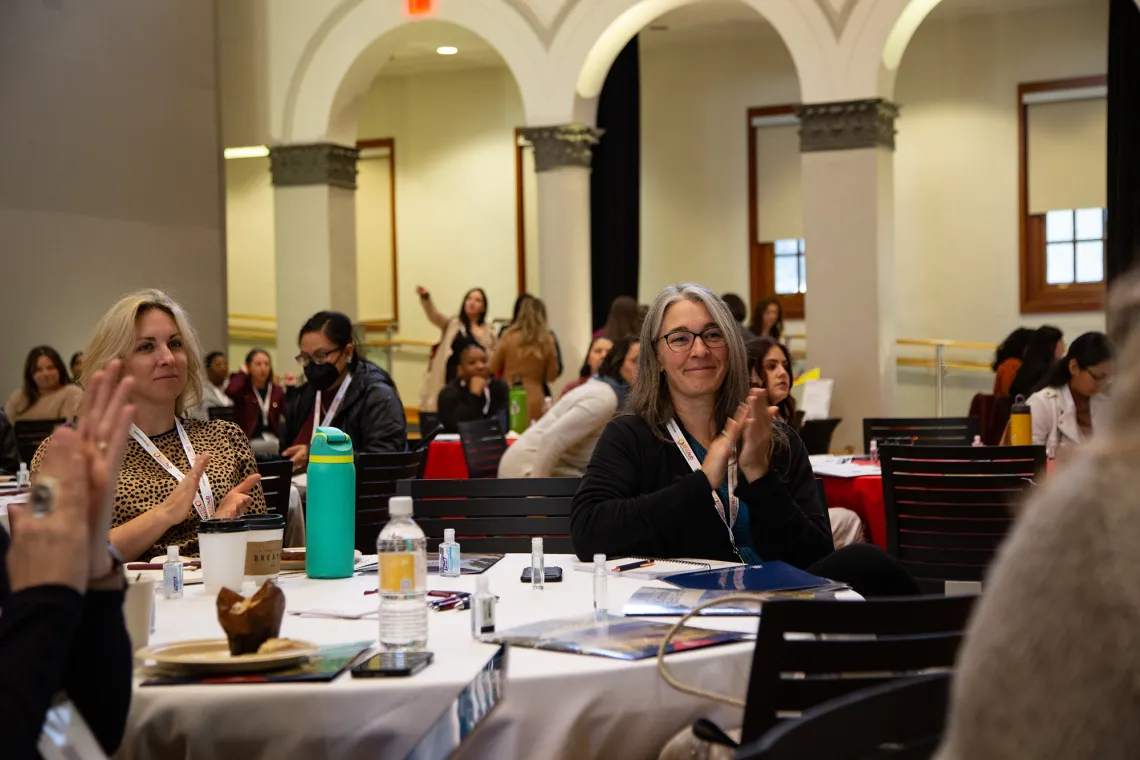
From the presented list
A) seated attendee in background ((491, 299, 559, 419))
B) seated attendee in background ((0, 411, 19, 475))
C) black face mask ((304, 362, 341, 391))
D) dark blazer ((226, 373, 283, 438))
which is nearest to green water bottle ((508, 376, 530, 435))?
seated attendee in background ((491, 299, 559, 419))

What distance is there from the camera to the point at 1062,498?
1001mm

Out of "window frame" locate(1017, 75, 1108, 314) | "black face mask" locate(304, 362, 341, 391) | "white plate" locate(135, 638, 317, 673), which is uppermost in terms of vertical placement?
"window frame" locate(1017, 75, 1108, 314)

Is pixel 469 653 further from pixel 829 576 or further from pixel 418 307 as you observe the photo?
pixel 418 307

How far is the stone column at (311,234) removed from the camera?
488 inches

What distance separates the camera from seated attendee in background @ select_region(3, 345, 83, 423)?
941 cm

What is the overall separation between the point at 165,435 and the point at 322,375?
2322 mm

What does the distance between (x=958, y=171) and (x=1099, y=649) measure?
13.3 m

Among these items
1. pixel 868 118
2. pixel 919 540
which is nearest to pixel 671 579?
pixel 919 540

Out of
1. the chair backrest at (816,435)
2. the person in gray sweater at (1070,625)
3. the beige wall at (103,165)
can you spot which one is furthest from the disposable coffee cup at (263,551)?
the beige wall at (103,165)

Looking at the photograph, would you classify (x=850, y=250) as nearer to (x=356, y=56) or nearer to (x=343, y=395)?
(x=356, y=56)

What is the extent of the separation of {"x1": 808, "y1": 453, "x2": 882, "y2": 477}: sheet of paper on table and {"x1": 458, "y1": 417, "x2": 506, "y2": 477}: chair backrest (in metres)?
1.54

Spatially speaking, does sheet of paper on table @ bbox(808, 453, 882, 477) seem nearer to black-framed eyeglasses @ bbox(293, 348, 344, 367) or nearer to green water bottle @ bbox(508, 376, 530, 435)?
black-framed eyeglasses @ bbox(293, 348, 344, 367)

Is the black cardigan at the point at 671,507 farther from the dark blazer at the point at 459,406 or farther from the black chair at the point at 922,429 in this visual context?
the dark blazer at the point at 459,406

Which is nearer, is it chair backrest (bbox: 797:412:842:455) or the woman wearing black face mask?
the woman wearing black face mask
